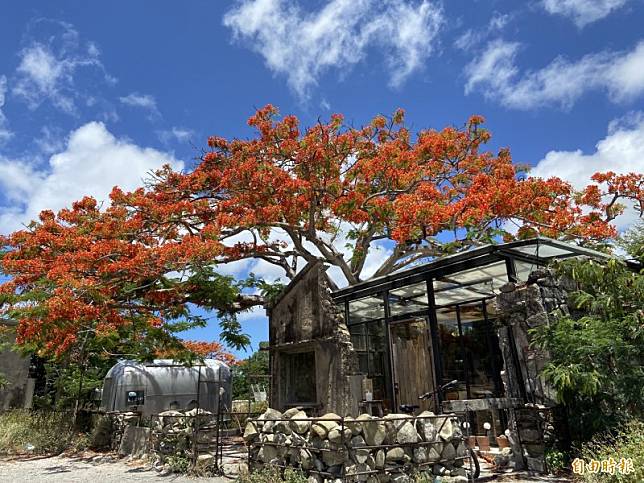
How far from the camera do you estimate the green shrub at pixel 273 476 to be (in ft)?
21.1

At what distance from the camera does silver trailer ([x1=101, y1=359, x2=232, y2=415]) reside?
1409cm

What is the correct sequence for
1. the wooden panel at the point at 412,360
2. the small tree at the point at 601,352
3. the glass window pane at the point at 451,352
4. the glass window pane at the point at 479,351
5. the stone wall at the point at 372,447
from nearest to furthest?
the stone wall at the point at 372,447, the small tree at the point at 601,352, the glass window pane at the point at 479,351, the glass window pane at the point at 451,352, the wooden panel at the point at 412,360

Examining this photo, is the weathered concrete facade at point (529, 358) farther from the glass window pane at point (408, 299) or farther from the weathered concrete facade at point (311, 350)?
the weathered concrete facade at point (311, 350)

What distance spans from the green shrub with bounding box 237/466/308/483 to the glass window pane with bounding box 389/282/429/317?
4.92 metres

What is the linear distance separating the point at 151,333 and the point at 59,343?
8.35ft

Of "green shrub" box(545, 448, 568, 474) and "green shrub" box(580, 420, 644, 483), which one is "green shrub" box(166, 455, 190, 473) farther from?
"green shrub" box(580, 420, 644, 483)

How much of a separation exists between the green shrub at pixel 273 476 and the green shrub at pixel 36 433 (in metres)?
7.35

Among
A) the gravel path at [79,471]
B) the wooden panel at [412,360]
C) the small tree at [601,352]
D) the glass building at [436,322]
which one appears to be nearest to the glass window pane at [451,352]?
the glass building at [436,322]

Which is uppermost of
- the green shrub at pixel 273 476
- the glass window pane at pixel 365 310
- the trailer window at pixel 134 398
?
the glass window pane at pixel 365 310

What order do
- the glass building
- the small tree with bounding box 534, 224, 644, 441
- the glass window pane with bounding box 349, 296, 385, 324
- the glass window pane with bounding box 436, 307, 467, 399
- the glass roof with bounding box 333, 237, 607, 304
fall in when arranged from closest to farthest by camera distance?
the small tree with bounding box 534, 224, 644, 441
the glass roof with bounding box 333, 237, 607, 304
the glass building
the glass window pane with bounding box 436, 307, 467, 399
the glass window pane with bounding box 349, 296, 385, 324

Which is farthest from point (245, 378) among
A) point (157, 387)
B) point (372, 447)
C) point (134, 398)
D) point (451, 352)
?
point (372, 447)

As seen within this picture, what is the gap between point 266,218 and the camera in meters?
13.7

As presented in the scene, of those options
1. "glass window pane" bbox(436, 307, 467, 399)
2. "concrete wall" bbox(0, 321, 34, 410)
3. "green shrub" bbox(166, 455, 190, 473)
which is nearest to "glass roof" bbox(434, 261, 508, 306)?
"glass window pane" bbox(436, 307, 467, 399)

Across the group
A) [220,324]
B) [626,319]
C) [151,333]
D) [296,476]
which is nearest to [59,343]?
[151,333]
